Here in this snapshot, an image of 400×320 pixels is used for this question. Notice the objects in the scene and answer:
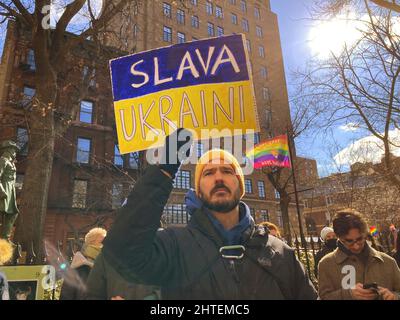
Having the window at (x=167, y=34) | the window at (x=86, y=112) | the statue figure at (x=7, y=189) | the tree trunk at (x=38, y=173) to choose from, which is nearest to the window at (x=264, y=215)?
the window at (x=86, y=112)

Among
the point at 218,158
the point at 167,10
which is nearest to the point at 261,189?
the point at 167,10

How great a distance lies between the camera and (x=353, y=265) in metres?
3.13

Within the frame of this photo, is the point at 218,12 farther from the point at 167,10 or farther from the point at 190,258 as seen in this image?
the point at 190,258

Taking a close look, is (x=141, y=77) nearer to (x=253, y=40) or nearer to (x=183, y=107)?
(x=183, y=107)

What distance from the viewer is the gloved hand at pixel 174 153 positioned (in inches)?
69.4

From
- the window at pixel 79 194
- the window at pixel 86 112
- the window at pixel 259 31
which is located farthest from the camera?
the window at pixel 259 31

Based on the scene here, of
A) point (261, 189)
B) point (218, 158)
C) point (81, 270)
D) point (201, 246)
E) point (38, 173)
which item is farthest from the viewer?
point (261, 189)

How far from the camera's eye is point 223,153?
2.38m

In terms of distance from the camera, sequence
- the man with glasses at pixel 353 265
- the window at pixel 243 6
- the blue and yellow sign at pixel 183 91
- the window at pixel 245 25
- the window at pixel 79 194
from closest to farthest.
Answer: the blue and yellow sign at pixel 183 91 → the man with glasses at pixel 353 265 → the window at pixel 79 194 → the window at pixel 245 25 → the window at pixel 243 6

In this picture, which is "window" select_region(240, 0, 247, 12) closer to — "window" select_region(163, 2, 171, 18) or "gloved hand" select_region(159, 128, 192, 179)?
"window" select_region(163, 2, 171, 18)

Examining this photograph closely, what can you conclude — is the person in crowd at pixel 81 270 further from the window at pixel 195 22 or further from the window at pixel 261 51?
the window at pixel 261 51

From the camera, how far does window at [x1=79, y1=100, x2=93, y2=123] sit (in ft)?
87.5

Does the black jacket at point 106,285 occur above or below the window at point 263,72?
below

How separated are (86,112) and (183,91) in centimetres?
2622
